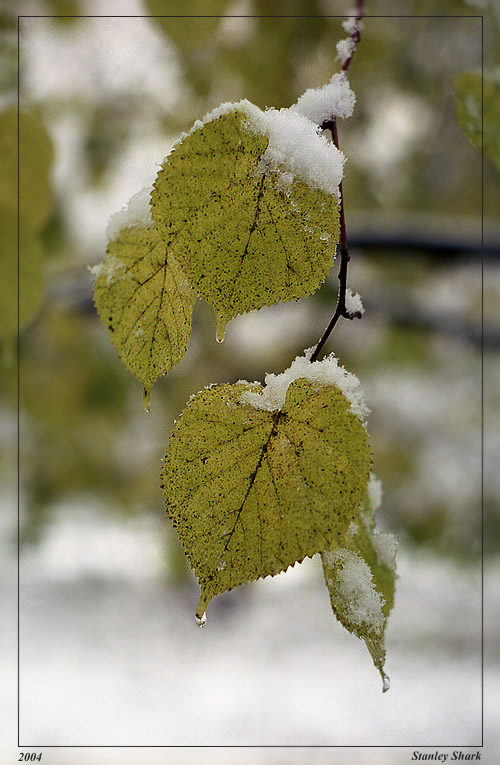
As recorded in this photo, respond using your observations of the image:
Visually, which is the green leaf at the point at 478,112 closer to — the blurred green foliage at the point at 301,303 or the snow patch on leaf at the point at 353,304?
the snow patch on leaf at the point at 353,304

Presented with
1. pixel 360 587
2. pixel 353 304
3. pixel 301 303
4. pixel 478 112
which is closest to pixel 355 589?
pixel 360 587

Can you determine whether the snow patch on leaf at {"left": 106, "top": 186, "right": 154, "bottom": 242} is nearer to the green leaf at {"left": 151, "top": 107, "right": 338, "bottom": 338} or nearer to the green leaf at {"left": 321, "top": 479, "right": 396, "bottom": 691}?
the green leaf at {"left": 151, "top": 107, "right": 338, "bottom": 338}

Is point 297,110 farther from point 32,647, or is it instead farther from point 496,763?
point 32,647

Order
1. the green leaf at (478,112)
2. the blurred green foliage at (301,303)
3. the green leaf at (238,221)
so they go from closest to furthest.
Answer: the green leaf at (238,221) < the green leaf at (478,112) < the blurred green foliage at (301,303)

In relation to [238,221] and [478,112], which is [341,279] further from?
[478,112]

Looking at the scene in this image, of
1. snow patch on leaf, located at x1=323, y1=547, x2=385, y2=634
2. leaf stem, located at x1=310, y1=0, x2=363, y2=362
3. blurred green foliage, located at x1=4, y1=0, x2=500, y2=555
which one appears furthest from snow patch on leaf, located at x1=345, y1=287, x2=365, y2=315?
blurred green foliage, located at x1=4, y1=0, x2=500, y2=555

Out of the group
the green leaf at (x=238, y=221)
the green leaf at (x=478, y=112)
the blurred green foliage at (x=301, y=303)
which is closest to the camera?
the green leaf at (x=238, y=221)

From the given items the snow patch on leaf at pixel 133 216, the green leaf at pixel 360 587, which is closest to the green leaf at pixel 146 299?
the snow patch on leaf at pixel 133 216
